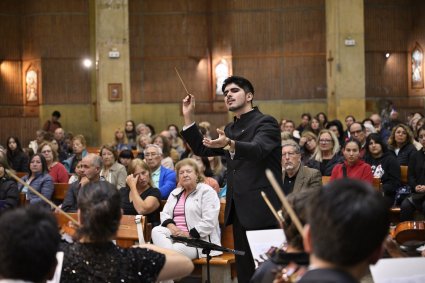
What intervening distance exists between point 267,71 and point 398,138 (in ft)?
35.5

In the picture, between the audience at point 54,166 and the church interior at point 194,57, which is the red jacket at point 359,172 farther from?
the church interior at point 194,57

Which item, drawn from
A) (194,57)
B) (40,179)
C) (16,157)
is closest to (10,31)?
(194,57)

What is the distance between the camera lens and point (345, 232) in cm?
222

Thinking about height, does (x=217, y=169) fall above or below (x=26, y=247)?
below

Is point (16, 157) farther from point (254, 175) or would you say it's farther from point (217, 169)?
point (254, 175)

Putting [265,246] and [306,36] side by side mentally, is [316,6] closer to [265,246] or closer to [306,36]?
[306,36]

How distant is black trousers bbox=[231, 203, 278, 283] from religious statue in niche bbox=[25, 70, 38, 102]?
16668 mm

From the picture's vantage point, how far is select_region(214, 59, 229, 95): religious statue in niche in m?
21.5

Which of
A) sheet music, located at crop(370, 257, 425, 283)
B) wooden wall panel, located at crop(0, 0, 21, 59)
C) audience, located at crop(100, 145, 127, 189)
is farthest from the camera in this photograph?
wooden wall panel, located at crop(0, 0, 21, 59)

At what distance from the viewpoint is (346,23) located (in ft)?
61.9

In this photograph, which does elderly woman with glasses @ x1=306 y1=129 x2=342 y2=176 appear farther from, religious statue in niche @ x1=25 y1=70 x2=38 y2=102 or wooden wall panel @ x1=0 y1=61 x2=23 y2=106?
wooden wall panel @ x1=0 y1=61 x2=23 y2=106

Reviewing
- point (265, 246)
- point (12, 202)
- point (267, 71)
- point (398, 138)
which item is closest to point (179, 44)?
point (267, 71)

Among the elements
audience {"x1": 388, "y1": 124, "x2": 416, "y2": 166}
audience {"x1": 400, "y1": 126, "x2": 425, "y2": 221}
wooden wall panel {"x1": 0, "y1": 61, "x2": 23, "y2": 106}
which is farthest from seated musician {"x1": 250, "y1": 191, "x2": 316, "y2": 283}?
wooden wall panel {"x1": 0, "y1": 61, "x2": 23, "y2": 106}

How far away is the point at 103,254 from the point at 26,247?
0.79m
